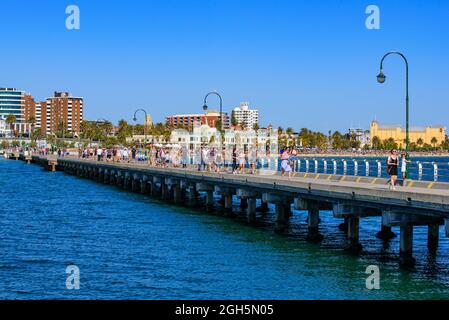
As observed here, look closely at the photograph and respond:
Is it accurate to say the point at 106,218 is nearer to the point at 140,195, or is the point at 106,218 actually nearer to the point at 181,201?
the point at 181,201

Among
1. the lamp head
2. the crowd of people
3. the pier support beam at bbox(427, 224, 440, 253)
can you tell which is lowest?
the pier support beam at bbox(427, 224, 440, 253)

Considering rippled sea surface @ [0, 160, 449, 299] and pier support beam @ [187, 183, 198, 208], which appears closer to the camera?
rippled sea surface @ [0, 160, 449, 299]

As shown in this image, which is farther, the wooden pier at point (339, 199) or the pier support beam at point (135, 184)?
the pier support beam at point (135, 184)

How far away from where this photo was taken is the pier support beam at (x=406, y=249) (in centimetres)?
2600

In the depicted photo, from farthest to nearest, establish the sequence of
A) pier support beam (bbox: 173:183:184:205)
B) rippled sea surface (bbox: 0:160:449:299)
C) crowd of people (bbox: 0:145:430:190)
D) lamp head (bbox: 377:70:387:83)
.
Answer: pier support beam (bbox: 173:183:184:205)
lamp head (bbox: 377:70:387:83)
crowd of people (bbox: 0:145:430:190)
rippled sea surface (bbox: 0:160:449:299)

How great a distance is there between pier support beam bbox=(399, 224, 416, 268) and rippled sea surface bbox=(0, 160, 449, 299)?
0.34 metres

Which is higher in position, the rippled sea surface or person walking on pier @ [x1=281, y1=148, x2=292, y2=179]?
person walking on pier @ [x1=281, y1=148, x2=292, y2=179]

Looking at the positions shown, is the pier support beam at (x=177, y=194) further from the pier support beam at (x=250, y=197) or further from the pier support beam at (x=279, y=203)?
the pier support beam at (x=279, y=203)

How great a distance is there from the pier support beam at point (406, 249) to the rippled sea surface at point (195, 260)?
1.10 ft

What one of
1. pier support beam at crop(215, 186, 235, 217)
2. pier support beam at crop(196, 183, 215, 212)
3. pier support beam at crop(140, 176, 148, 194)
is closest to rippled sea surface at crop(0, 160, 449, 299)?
pier support beam at crop(215, 186, 235, 217)

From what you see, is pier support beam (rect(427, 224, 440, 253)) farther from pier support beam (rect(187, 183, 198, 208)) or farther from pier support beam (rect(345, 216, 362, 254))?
pier support beam (rect(187, 183, 198, 208))

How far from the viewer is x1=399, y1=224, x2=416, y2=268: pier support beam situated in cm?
2600

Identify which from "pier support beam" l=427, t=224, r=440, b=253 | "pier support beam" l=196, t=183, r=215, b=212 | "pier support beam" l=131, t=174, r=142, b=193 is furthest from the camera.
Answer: "pier support beam" l=131, t=174, r=142, b=193

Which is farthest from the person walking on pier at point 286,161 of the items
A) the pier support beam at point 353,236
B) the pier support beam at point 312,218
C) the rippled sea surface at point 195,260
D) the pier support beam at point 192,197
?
the pier support beam at point 353,236
